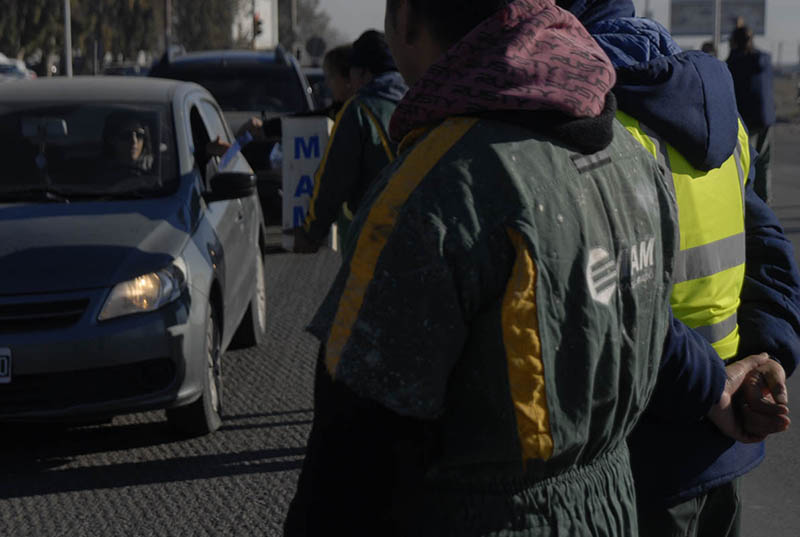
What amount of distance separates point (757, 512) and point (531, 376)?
353cm

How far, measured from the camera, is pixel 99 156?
6.32 metres

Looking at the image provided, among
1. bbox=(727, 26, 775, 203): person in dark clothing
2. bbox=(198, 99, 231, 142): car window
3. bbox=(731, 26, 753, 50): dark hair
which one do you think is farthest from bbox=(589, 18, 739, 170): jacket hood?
bbox=(731, 26, 753, 50): dark hair

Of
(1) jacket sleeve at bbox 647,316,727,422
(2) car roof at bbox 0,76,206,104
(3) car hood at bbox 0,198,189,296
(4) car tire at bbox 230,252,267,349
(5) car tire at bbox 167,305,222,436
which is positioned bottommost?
→ (4) car tire at bbox 230,252,267,349

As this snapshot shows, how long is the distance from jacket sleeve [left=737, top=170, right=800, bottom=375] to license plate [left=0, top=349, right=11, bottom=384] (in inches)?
136

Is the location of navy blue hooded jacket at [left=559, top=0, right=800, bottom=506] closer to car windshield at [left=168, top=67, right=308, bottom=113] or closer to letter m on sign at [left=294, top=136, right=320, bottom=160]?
letter m on sign at [left=294, top=136, right=320, bottom=160]

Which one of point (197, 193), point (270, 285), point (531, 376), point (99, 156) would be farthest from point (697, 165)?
point (270, 285)

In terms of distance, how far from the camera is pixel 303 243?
5.13m

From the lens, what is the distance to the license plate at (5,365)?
16.7 feet

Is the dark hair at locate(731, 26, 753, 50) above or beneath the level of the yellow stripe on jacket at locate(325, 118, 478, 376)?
beneath

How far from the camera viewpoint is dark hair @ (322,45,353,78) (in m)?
5.51

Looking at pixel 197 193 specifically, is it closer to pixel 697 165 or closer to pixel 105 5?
pixel 697 165

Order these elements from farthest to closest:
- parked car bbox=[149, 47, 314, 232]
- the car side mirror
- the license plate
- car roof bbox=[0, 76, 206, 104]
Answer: parked car bbox=[149, 47, 314, 232] → car roof bbox=[0, 76, 206, 104] → the car side mirror → the license plate

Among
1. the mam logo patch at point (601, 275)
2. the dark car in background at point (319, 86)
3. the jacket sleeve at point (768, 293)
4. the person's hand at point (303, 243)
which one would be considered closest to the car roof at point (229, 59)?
the dark car in background at point (319, 86)

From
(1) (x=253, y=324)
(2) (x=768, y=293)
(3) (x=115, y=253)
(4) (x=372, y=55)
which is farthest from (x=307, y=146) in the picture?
(2) (x=768, y=293)
